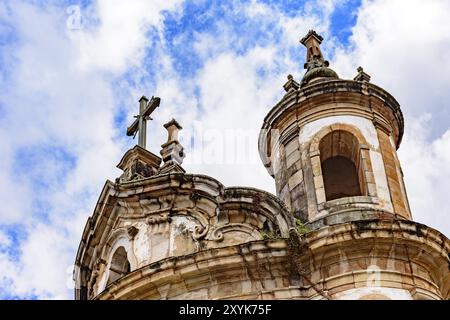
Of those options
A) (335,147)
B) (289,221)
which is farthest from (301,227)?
(335,147)

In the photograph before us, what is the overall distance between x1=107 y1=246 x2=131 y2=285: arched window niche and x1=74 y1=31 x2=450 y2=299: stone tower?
2 centimetres

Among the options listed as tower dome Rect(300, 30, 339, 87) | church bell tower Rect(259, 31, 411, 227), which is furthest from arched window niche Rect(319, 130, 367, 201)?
tower dome Rect(300, 30, 339, 87)

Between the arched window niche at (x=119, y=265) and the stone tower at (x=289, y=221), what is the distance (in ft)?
0.05

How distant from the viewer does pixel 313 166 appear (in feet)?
42.3

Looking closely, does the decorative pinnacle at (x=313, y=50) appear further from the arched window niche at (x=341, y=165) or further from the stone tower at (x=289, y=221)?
the arched window niche at (x=341, y=165)

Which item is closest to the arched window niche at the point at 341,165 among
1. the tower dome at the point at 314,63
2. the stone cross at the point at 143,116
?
the tower dome at the point at 314,63

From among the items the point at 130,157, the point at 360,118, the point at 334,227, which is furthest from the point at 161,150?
the point at 334,227

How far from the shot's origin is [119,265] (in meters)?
12.8

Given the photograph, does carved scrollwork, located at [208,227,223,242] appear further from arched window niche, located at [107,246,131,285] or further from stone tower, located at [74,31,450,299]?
arched window niche, located at [107,246,131,285]

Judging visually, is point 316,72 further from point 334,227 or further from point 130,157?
point 334,227

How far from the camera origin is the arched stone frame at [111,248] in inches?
497

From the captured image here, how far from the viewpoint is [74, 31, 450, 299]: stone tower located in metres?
10.8
